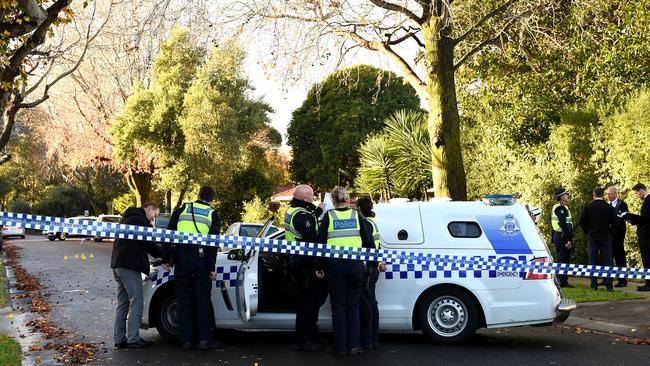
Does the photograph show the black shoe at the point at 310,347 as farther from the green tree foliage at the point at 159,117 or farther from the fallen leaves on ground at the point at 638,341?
the green tree foliage at the point at 159,117

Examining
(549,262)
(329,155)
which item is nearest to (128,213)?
(549,262)

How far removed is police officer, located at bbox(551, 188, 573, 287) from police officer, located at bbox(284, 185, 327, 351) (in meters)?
7.28

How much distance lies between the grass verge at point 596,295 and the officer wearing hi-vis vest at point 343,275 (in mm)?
5606

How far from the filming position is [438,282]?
956cm

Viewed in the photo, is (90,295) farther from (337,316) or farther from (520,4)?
(520,4)

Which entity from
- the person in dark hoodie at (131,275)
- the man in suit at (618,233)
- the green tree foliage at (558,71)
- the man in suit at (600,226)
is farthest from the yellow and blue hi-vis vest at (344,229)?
the green tree foliage at (558,71)

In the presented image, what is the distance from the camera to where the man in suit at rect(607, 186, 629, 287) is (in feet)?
48.3

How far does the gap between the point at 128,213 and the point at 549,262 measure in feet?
16.0

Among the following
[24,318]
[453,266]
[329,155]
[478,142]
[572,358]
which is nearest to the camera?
[572,358]

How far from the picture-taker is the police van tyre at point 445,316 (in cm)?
960

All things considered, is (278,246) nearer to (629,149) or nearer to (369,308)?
(369,308)

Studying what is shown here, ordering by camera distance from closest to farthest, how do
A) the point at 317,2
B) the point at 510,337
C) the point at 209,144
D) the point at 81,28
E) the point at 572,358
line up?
1. the point at 572,358
2. the point at 510,337
3. the point at 317,2
4. the point at 81,28
5. the point at 209,144

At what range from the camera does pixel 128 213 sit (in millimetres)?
9828

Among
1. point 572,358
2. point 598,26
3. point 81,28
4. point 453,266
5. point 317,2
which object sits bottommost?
point 572,358
